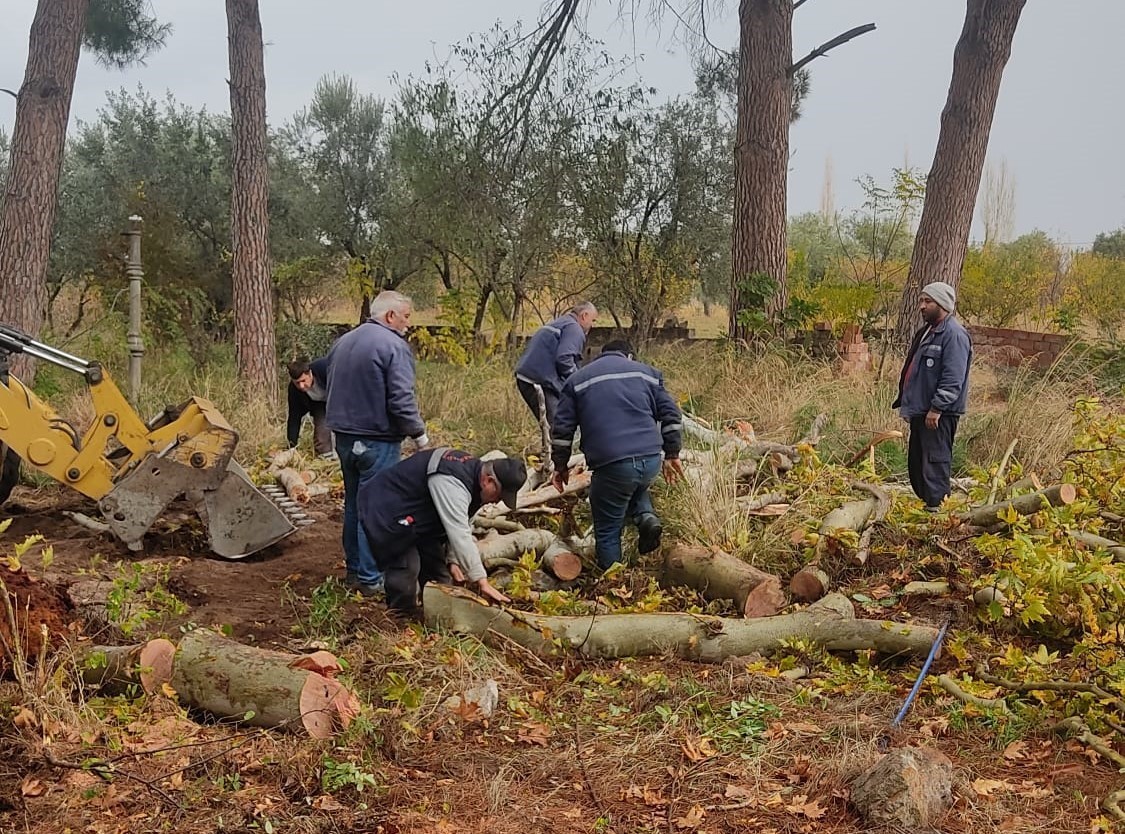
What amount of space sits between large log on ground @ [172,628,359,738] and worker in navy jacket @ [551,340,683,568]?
2.29 m

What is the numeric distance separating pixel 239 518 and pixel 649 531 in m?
2.77

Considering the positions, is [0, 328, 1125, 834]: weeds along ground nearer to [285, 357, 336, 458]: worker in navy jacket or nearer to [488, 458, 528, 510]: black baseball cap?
[488, 458, 528, 510]: black baseball cap

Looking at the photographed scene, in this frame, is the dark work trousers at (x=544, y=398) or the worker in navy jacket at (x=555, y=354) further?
the dark work trousers at (x=544, y=398)

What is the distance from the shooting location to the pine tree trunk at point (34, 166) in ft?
34.3

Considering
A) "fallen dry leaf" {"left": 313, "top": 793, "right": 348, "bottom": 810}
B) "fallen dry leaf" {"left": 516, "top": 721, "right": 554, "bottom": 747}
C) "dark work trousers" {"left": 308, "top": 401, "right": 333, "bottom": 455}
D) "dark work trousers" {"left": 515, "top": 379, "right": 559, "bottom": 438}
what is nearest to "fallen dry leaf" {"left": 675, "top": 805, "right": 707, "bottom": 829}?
"fallen dry leaf" {"left": 516, "top": 721, "right": 554, "bottom": 747}

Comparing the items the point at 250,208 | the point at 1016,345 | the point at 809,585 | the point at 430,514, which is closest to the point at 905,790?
the point at 809,585

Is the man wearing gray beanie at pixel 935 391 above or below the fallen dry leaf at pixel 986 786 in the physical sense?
above

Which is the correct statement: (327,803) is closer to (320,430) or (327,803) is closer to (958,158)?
(320,430)

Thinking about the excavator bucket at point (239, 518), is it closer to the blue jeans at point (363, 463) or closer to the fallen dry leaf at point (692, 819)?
the blue jeans at point (363, 463)

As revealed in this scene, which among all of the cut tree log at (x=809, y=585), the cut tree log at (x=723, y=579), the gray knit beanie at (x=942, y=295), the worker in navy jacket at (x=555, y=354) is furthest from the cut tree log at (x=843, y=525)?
the worker in navy jacket at (x=555, y=354)

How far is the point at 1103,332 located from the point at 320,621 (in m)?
12.1

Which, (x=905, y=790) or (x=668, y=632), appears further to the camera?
(x=668, y=632)

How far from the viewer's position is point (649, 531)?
6.02m

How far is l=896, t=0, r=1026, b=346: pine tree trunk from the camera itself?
11312 mm
